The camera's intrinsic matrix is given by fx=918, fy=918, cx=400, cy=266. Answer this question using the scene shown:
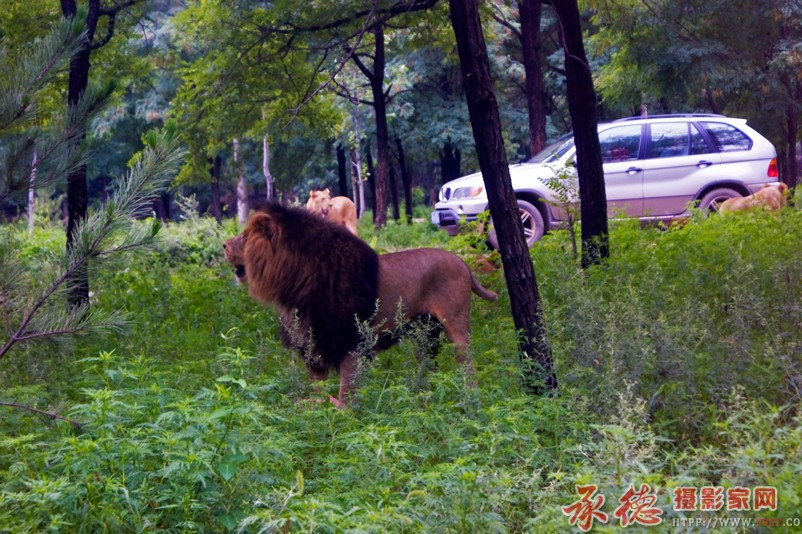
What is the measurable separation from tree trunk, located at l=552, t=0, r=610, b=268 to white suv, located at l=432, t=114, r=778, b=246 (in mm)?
4848

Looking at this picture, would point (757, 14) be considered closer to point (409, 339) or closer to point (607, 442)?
point (409, 339)

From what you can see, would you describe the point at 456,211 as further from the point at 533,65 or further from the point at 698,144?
the point at 698,144

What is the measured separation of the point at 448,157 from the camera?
98.4ft

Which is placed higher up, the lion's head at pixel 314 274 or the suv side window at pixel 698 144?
the suv side window at pixel 698 144

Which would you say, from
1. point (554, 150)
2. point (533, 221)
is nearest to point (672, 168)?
point (554, 150)

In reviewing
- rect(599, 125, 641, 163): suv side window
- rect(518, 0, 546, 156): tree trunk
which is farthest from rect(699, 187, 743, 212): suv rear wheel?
rect(518, 0, 546, 156): tree trunk

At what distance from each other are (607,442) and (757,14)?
1549cm

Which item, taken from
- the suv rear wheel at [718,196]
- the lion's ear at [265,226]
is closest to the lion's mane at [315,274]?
the lion's ear at [265,226]

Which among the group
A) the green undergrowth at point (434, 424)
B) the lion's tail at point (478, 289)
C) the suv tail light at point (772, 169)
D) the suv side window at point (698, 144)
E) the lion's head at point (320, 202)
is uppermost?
the suv side window at point (698, 144)

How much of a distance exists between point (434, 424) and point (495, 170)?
2216 millimetres

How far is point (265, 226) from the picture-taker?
6879mm

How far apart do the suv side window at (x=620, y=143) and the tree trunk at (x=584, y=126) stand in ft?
18.7

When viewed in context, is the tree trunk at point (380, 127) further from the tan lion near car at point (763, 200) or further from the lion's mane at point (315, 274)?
the lion's mane at point (315, 274)

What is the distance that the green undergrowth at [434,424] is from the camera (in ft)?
11.9
